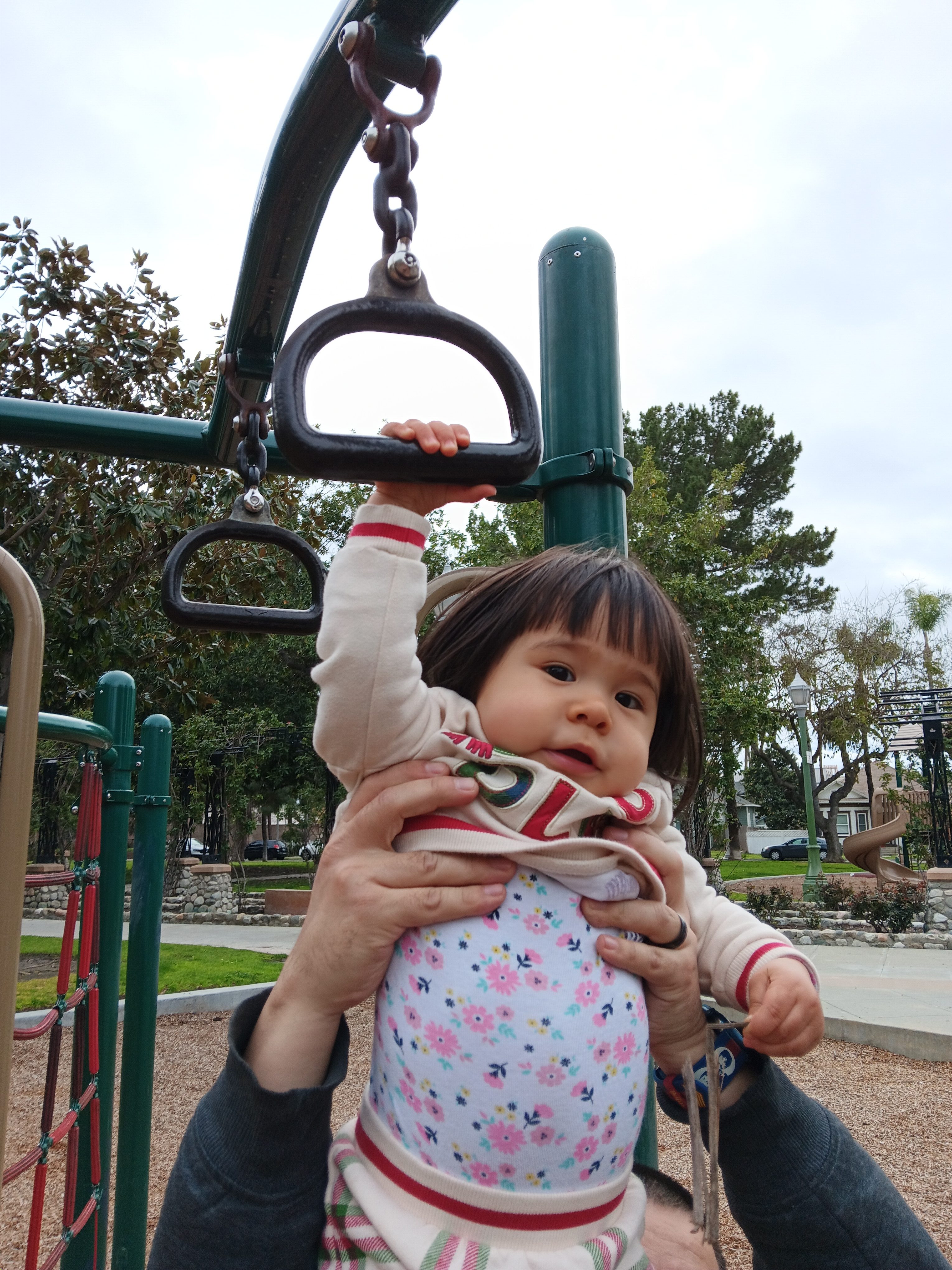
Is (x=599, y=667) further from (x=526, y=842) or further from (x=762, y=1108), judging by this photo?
(x=762, y=1108)

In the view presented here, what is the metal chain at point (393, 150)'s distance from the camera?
0.86 metres

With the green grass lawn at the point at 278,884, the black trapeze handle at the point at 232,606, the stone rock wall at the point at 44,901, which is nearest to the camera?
the black trapeze handle at the point at 232,606

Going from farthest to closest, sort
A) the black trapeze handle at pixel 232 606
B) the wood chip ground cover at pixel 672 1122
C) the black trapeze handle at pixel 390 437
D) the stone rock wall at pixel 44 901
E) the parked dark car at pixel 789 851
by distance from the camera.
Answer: the parked dark car at pixel 789 851 → the stone rock wall at pixel 44 901 → the wood chip ground cover at pixel 672 1122 → the black trapeze handle at pixel 232 606 → the black trapeze handle at pixel 390 437

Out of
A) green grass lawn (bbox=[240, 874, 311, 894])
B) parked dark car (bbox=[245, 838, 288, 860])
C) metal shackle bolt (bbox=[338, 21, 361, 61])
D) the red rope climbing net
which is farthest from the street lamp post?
parked dark car (bbox=[245, 838, 288, 860])

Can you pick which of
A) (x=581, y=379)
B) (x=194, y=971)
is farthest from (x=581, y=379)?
(x=194, y=971)

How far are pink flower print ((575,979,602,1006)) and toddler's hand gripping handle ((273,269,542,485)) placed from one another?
56 centimetres

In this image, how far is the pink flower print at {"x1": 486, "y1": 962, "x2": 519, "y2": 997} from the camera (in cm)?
98

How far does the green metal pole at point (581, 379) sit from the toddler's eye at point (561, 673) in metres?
0.42

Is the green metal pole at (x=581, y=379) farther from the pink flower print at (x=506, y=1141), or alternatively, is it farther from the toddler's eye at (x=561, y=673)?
the pink flower print at (x=506, y=1141)

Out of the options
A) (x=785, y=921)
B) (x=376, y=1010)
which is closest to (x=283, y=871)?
(x=785, y=921)

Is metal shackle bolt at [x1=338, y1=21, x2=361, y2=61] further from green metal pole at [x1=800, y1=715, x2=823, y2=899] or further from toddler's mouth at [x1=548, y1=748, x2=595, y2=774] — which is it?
green metal pole at [x1=800, y1=715, x2=823, y2=899]

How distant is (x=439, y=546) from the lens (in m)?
16.8

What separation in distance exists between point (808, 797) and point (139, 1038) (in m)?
12.9

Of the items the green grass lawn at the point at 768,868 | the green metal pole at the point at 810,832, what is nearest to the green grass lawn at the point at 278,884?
the green metal pole at the point at 810,832
